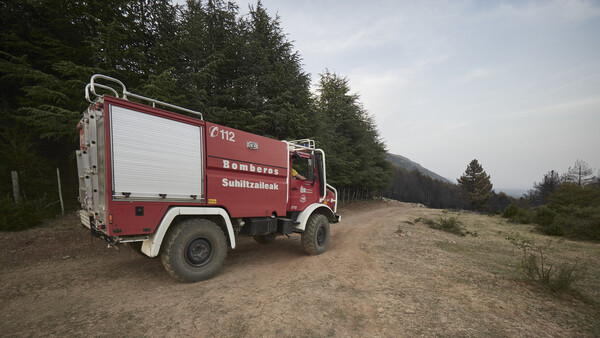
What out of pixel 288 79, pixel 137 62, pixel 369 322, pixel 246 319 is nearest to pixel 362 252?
pixel 369 322

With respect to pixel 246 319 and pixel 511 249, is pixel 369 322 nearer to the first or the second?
pixel 246 319

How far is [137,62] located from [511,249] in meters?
15.3

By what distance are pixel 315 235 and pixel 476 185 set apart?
6013 cm

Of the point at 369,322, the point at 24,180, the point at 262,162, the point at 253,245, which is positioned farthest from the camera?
the point at 24,180

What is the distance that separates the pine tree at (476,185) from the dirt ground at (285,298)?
54414mm

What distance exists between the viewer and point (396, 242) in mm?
7586

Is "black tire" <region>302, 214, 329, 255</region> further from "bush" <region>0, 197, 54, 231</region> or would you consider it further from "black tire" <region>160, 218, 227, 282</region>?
"bush" <region>0, 197, 54, 231</region>

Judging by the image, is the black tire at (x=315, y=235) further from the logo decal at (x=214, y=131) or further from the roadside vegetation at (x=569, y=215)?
the roadside vegetation at (x=569, y=215)

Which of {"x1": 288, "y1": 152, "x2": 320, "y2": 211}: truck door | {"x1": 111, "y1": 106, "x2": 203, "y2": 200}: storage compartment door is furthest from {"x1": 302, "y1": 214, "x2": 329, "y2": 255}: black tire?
{"x1": 111, "y1": 106, "x2": 203, "y2": 200}: storage compartment door

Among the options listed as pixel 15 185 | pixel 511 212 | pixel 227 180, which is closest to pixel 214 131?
pixel 227 180

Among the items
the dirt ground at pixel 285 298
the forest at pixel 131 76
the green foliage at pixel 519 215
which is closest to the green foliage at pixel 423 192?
the green foliage at pixel 519 215

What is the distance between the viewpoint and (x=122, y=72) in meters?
9.27

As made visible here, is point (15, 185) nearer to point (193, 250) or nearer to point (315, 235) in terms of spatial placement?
point (193, 250)

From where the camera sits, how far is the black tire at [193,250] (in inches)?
156
